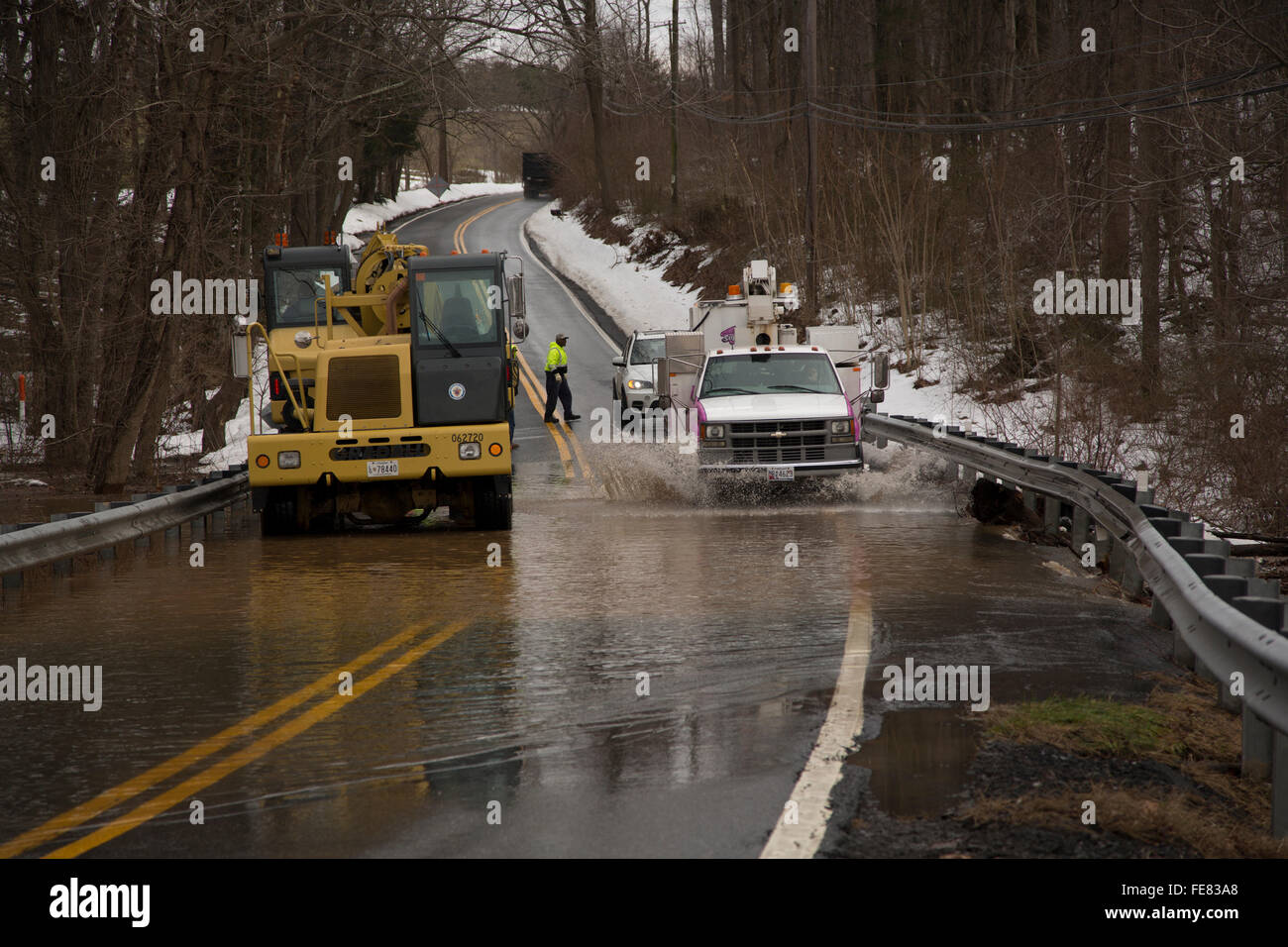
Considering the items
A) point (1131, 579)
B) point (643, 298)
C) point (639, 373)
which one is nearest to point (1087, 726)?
point (1131, 579)

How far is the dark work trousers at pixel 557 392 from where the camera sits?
30781 mm

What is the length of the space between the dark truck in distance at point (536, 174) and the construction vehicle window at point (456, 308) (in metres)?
83.6

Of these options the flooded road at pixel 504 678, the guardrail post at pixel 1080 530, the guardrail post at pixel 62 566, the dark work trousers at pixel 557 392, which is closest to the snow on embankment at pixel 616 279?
the dark work trousers at pixel 557 392

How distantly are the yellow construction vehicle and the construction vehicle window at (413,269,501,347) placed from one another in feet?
0.04

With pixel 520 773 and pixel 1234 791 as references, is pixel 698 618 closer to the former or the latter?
pixel 520 773

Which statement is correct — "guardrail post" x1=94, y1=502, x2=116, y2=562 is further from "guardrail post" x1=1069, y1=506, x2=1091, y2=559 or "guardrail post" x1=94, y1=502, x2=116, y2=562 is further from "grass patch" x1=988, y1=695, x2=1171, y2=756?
"grass patch" x1=988, y1=695, x2=1171, y2=756

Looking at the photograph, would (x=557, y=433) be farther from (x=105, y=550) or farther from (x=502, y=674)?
(x=502, y=674)

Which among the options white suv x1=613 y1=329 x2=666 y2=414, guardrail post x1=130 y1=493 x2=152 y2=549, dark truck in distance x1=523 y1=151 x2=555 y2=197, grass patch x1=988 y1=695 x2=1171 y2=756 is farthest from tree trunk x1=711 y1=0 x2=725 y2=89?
grass patch x1=988 y1=695 x2=1171 y2=756

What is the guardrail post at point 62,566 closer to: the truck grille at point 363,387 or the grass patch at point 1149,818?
the truck grille at point 363,387

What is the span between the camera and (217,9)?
869 inches

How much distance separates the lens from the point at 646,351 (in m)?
31.6

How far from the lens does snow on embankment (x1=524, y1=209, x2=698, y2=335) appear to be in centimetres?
5025
